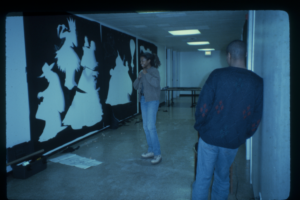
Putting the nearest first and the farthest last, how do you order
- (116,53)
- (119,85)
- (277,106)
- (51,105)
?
1. (277,106)
2. (51,105)
3. (116,53)
4. (119,85)

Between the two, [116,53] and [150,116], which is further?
[116,53]

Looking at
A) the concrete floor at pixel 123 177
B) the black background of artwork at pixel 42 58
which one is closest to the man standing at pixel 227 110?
the concrete floor at pixel 123 177

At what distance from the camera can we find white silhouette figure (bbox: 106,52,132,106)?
5.42m

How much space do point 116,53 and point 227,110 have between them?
4439 millimetres

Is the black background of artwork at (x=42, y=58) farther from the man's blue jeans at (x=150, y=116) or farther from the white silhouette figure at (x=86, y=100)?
the man's blue jeans at (x=150, y=116)

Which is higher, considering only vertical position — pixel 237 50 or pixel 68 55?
pixel 68 55

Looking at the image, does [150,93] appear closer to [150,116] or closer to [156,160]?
[150,116]

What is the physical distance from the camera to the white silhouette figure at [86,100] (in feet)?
13.3

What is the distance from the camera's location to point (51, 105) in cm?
350

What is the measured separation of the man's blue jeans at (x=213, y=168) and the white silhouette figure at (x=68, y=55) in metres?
2.87

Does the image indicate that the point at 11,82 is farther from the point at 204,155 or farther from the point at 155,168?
the point at 204,155

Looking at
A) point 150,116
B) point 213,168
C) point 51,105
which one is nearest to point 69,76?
point 51,105

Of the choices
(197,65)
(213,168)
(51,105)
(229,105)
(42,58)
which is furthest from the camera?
(197,65)
